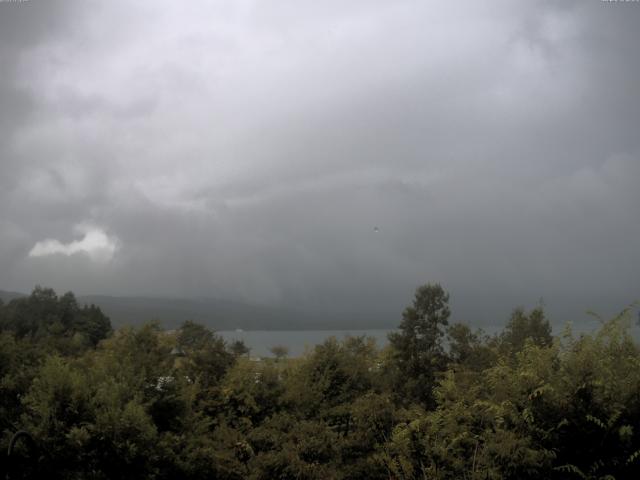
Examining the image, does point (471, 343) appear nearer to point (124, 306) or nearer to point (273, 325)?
point (124, 306)

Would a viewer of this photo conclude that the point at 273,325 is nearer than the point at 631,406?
No

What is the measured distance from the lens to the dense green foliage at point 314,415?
7531 mm

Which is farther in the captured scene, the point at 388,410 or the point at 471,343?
the point at 471,343

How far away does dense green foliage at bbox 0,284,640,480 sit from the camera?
753 cm

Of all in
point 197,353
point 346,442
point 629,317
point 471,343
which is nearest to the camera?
point 629,317

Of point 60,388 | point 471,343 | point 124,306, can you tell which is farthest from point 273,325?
point 60,388

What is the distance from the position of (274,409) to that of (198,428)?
9.49ft

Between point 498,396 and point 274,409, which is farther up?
point 498,396

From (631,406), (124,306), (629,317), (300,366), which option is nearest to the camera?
(631,406)

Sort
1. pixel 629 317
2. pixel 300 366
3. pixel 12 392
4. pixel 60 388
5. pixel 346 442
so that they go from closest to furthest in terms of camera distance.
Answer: pixel 629 317, pixel 60 388, pixel 346 442, pixel 12 392, pixel 300 366

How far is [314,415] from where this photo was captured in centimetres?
1401

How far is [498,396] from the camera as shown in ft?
27.7

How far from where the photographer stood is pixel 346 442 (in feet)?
34.8

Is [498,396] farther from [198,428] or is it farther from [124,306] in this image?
[124,306]
